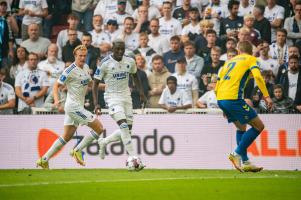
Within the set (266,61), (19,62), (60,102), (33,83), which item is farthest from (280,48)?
(19,62)

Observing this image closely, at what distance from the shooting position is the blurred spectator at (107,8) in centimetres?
2123

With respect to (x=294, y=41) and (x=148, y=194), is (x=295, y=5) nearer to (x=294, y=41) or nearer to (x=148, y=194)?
(x=294, y=41)

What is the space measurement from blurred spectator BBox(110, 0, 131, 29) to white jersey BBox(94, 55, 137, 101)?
5.55 m

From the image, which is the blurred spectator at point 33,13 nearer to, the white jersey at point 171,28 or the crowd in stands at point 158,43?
the crowd in stands at point 158,43

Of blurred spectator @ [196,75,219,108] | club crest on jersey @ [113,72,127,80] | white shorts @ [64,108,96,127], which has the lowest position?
white shorts @ [64,108,96,127]

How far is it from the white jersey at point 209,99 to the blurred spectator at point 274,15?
285cm

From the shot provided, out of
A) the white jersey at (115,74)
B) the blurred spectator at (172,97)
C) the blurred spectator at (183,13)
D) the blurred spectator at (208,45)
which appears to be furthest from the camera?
the blurred spectator at (183,13)

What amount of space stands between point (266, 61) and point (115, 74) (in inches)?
187

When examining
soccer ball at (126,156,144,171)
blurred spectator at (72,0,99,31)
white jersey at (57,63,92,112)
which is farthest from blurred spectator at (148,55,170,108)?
soccer ball at (126,156,144,171)

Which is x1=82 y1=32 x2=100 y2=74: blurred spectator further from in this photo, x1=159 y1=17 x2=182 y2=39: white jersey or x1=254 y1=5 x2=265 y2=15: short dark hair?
x1=254 y1=5 x2=265 y2=15: short dark hair

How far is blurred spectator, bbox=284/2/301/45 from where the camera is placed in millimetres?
19672

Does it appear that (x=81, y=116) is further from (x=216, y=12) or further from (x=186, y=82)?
(x=216, y=12)

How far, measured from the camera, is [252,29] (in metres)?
19.5

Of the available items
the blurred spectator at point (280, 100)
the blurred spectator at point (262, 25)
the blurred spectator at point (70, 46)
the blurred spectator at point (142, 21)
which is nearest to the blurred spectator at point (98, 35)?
the blurred spectator at point (70, 46)
